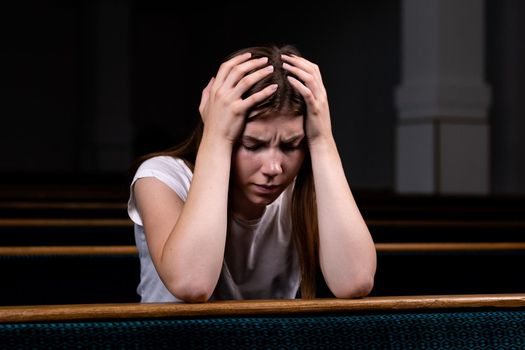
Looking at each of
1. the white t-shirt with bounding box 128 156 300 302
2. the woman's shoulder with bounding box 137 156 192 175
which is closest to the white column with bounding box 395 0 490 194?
the white t-shirt with bounding box 128 156 300 302

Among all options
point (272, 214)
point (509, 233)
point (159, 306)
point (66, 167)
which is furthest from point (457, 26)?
point (66, 167)

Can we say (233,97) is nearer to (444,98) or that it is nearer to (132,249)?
(132,249)

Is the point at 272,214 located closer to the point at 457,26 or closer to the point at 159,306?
the point at 159,306

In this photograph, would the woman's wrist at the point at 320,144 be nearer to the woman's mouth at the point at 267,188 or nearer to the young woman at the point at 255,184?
the young woman at the point at 255,184

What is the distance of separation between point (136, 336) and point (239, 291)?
2.24ft

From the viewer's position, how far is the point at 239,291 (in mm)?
1735

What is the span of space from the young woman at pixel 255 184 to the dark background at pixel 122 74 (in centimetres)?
555

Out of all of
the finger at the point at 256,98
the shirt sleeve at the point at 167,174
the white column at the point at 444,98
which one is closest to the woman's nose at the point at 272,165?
the finger at the point at 256,98

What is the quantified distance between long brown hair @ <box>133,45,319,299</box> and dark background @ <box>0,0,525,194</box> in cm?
544

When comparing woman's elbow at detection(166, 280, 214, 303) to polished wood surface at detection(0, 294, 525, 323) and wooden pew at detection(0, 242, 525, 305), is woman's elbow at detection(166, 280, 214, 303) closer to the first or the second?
polished wood surface at detection(0, 294, 525, 323)

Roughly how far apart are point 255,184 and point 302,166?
205 mm

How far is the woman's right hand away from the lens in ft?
4.73

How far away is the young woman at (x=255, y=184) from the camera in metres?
1.40

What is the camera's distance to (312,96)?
59.5 inches
